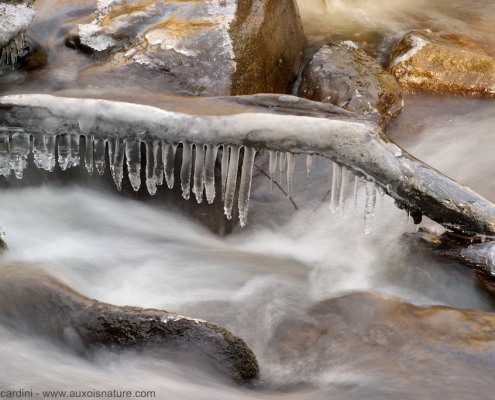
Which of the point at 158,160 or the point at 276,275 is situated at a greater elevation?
the point at 158,160

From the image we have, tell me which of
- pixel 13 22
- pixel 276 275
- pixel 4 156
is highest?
pixel 13 22

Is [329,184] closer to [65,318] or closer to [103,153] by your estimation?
[103,153]

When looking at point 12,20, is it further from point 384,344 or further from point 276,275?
point 384,344

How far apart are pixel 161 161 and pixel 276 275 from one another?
37.4 inches

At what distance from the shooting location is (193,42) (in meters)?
4.82

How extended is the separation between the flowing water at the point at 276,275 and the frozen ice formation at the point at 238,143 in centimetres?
42

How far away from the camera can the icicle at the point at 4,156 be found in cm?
417

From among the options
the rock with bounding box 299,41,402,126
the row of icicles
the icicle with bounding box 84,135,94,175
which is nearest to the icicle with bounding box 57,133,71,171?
the row of icicles

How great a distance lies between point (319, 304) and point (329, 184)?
136 centimetres

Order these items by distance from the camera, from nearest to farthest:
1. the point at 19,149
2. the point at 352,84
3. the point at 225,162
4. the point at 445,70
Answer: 1. the point at 225,162
2. the point at 19,149
3. the point at 352,84
4. the point at 445,70

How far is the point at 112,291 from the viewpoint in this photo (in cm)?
391

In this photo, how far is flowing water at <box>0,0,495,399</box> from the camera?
3.02 metres

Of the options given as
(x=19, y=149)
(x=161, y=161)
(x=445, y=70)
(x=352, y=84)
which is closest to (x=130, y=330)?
(x=161, y=161)

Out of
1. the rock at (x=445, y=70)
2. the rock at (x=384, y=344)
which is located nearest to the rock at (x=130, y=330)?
the rock at (x=384, y=344)
